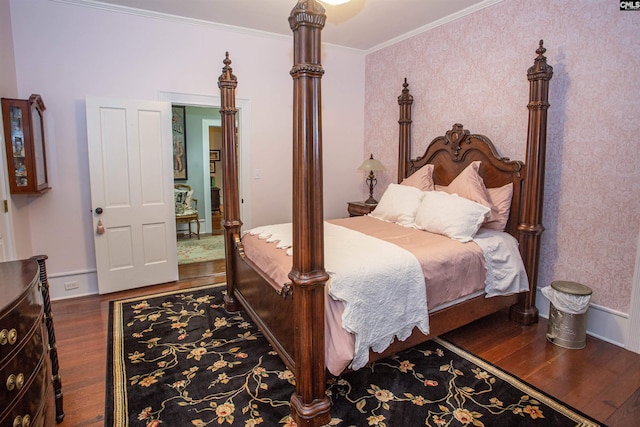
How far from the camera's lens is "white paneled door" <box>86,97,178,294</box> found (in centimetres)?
352

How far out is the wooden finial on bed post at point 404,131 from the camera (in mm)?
4160

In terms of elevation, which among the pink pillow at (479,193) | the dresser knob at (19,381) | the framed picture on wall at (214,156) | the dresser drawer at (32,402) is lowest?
the dresser drawer at (32,402)

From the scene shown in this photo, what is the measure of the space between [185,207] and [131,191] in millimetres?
2524

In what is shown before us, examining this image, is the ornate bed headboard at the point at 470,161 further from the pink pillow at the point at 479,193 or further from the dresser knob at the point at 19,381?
the dresser knob at the point at 19,381

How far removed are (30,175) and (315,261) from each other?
2.71 m

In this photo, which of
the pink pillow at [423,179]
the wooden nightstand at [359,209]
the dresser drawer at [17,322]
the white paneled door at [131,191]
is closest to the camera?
the dresser drawer at [17,322]

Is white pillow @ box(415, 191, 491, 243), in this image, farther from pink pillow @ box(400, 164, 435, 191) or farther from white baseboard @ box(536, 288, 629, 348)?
white baseboard @ box(536, 288, 629, 348)

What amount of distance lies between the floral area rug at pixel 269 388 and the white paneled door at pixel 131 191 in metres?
1.01

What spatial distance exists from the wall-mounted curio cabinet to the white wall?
0.39 meters

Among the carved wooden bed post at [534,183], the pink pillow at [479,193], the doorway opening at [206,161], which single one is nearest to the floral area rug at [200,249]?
the doorway opening at [206,161]

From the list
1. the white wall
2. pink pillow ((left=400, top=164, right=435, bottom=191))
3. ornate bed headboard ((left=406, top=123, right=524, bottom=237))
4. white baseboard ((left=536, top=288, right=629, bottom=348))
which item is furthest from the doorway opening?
white baseboard ((left=536, top=288, right=629, bottom=348))

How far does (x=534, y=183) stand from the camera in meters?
2.88

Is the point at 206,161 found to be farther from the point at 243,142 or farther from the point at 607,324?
the point at 607,324

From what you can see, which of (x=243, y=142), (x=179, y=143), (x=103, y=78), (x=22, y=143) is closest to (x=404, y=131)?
(x=243, y=142)
